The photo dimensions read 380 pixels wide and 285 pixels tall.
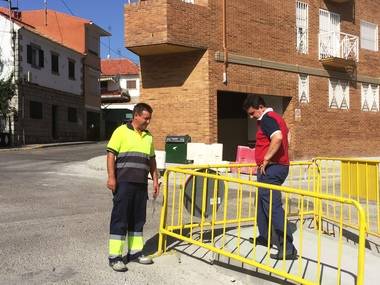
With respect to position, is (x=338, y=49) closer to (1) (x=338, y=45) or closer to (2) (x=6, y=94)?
(1) (x=338, y=45)

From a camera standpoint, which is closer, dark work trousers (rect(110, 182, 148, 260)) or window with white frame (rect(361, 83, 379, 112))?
dark work trousers (rect(110, 182, 148, 260))

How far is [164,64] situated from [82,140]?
25.6 metres

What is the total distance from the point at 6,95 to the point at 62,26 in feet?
50.6

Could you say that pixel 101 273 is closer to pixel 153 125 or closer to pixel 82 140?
pixel 153 125

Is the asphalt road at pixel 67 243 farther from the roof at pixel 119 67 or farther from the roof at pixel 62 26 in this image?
the roof at pixel 119 67

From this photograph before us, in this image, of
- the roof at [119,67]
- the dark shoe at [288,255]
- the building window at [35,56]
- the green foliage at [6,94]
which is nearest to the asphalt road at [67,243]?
the dark shoe at [288,255]

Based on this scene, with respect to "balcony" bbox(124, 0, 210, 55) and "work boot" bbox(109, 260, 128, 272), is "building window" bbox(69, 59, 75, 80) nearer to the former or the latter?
"balcony" bbox(124, 0, 210, 55)

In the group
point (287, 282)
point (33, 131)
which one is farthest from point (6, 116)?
point (287, 282)

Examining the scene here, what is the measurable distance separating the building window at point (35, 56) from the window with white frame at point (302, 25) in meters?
19.9

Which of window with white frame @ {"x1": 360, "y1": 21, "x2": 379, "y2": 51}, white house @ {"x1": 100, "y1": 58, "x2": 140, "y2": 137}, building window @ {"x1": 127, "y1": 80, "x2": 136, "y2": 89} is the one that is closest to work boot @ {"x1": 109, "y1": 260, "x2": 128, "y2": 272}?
window with white frame @ {"x1": 360, "y1": 21, "x2": 379, "y2": 51}

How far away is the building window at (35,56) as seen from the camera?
114ft

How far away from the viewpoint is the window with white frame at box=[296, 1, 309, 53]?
20.5 metres

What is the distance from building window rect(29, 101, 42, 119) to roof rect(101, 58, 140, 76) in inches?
1002

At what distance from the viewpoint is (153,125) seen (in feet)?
60.0
